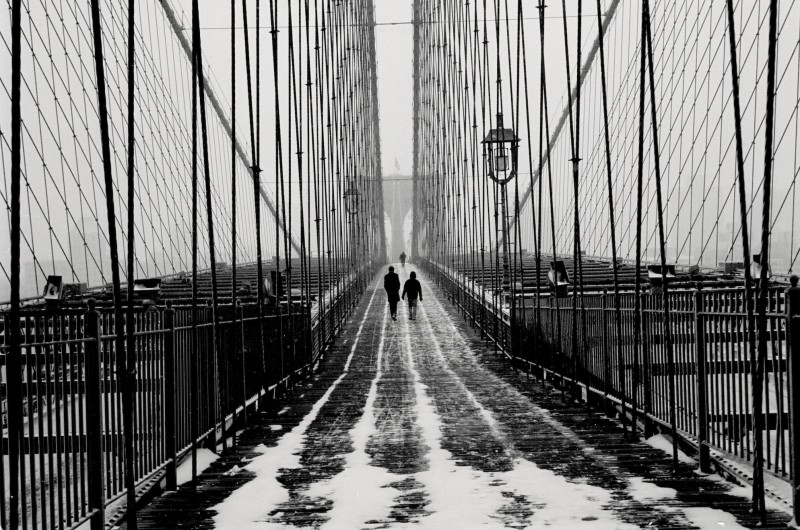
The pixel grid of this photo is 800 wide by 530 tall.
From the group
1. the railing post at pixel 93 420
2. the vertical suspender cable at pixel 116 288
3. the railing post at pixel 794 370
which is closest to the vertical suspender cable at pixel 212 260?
the vertical suspender cable at pixel 116 288

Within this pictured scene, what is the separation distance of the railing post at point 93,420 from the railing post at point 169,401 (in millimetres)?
1044

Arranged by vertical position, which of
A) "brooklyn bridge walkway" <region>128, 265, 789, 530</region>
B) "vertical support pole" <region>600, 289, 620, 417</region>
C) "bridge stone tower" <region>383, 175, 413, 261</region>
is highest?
"bridge stone tower" <region>383, 175, 413, 261</region>

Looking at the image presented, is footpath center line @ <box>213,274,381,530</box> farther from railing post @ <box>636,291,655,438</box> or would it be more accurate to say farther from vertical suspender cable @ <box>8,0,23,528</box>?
railing post @ <box>636,291,655,438</box>

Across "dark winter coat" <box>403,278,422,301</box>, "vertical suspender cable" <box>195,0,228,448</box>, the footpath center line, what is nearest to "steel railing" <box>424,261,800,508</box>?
the footpath center line

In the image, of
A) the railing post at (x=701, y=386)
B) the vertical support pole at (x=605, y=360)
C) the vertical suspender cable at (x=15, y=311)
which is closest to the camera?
the vertical suspender cable at (x=15, y=311)

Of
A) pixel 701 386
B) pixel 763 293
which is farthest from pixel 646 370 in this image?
pixel 763 293

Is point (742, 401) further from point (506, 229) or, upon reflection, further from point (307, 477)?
point (506, 229)

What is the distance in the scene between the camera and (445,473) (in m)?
5.38

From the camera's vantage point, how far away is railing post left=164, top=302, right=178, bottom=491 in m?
5.20

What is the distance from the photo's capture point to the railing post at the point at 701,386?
5195mm

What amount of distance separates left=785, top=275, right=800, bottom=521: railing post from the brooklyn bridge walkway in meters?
0.22

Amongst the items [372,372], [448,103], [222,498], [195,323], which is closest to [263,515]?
[222,498]

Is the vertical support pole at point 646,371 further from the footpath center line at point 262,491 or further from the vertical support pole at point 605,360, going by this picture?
the footpath center line at point 262,491

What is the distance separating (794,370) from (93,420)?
249cm
